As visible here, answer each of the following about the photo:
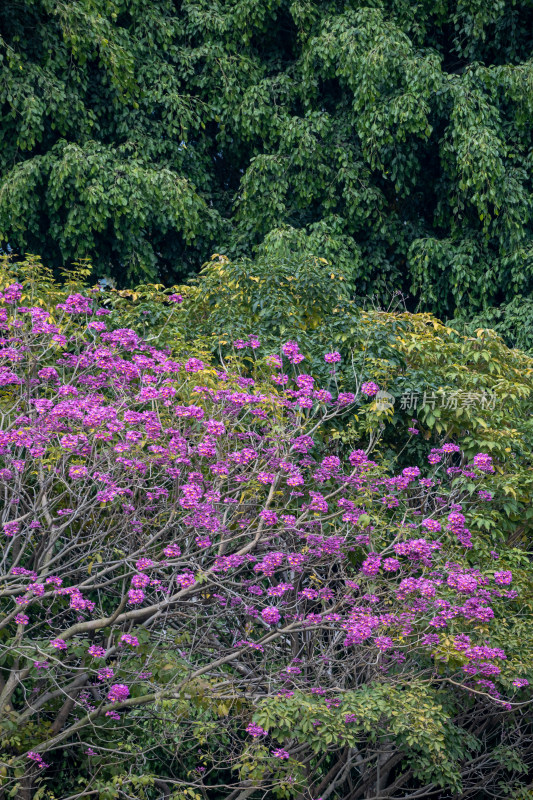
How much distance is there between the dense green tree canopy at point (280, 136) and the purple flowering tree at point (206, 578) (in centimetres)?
348

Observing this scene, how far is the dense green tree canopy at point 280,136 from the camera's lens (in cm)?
840

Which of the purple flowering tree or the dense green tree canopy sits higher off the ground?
the dense green tree canopy

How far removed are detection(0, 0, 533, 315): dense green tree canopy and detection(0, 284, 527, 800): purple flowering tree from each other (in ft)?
11.4

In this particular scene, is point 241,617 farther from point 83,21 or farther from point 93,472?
point 83,21

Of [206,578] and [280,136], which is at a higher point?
[280,136]

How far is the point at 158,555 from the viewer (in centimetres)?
464

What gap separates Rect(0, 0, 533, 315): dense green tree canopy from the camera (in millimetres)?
8398

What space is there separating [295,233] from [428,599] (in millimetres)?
A: 4501

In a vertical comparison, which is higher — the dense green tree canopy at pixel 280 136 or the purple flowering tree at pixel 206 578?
the dense green tree canopy at pixel 280 136

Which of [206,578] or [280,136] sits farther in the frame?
[280,136]

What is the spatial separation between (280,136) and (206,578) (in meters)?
5.97

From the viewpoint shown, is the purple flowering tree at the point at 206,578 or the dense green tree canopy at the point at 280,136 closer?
the purple flowering tree at the point at 206,578

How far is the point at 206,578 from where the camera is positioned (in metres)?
4.12

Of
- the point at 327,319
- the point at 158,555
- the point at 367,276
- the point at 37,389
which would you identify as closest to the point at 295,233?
the point at 367,276
